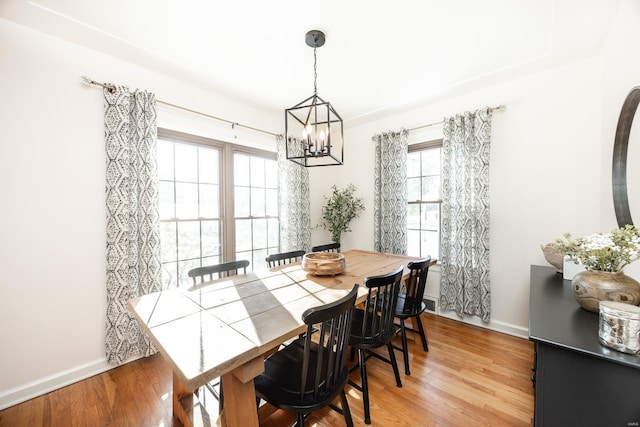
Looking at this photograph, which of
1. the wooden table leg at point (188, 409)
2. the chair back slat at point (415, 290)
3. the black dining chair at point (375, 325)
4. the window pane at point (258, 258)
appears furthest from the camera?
the window pane at point (258, 258)

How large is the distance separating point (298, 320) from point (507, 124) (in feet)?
9.99

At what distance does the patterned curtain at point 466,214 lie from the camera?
275cm

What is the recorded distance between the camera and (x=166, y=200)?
261 cm

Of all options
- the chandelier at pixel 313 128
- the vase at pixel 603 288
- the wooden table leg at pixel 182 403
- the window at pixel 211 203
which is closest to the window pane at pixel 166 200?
the window at pixel 211 203

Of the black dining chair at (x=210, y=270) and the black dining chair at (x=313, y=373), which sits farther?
the black dining chair at (x=210, y=270)

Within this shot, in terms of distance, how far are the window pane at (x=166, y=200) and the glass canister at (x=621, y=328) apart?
3.21 metres

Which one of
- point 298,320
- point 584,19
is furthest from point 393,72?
point 298,320

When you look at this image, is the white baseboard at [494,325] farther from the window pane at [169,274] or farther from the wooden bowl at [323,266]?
the window pane at [169,274]

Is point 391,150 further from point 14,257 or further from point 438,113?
point 14,257

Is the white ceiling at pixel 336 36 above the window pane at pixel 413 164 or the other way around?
above

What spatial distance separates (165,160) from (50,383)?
210 centimetres

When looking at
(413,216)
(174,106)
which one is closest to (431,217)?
(413,216)

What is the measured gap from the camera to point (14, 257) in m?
1.81

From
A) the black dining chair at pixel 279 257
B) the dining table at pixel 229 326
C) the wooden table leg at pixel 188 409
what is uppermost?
the black dining chair at pixel 279 257
